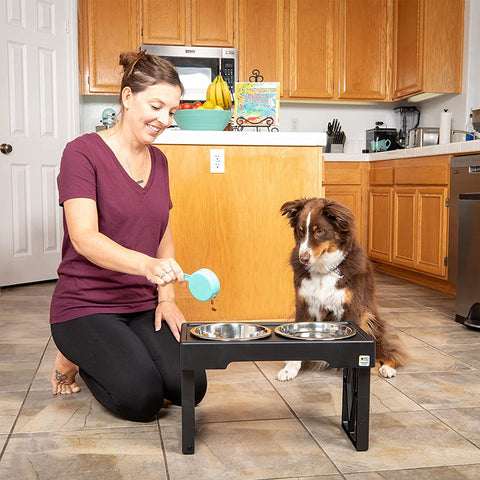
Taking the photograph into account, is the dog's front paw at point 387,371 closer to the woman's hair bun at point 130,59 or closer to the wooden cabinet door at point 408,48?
the woman's hair bun at point 130,59

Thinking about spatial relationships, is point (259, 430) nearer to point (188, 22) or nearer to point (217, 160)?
point (217, 160)

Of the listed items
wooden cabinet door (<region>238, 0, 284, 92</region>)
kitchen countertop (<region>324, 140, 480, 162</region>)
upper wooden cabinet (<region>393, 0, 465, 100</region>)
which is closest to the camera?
kitchen countertop (<region>324, 140, 480, 162</region>)

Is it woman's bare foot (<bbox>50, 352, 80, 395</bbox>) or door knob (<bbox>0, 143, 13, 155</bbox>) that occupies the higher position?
door knob (<bbox>0, 143, 13, 155</bbox>)

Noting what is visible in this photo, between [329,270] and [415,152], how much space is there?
2619 millimetres

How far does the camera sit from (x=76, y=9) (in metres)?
4.98

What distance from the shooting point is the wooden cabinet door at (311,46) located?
18.7 feet

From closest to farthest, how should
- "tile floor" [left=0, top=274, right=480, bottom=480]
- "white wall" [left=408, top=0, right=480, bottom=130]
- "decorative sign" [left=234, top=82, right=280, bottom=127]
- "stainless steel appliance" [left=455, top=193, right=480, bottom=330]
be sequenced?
"tile floor" [left=0, top=274, right=480, bottom=480], "decorative sign" [left=234, top=82, right=280, bottom=127], "stainless steel appliance" [left=455, top=193, right=480, bottom=330], "white wall" [left=408, top=0, right=480, bottom=130]

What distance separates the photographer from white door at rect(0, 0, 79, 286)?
442 centimetres

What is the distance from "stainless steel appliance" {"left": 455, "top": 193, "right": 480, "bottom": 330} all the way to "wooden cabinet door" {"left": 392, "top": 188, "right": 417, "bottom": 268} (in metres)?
1.22

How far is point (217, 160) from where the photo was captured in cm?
290

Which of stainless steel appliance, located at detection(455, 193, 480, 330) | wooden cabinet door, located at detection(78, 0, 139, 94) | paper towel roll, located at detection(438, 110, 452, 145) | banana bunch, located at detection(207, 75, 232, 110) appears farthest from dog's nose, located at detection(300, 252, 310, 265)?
wooden cabinet door, located at detection(78, 0, 139, 94)

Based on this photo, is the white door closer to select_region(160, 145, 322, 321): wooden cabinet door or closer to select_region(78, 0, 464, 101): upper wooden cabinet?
select_region(78, 0, 464, 101): upper wooden cabinet

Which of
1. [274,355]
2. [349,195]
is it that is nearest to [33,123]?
[349,195]

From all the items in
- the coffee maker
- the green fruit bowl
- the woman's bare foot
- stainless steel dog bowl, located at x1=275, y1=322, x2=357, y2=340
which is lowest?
the woman's bare foot
